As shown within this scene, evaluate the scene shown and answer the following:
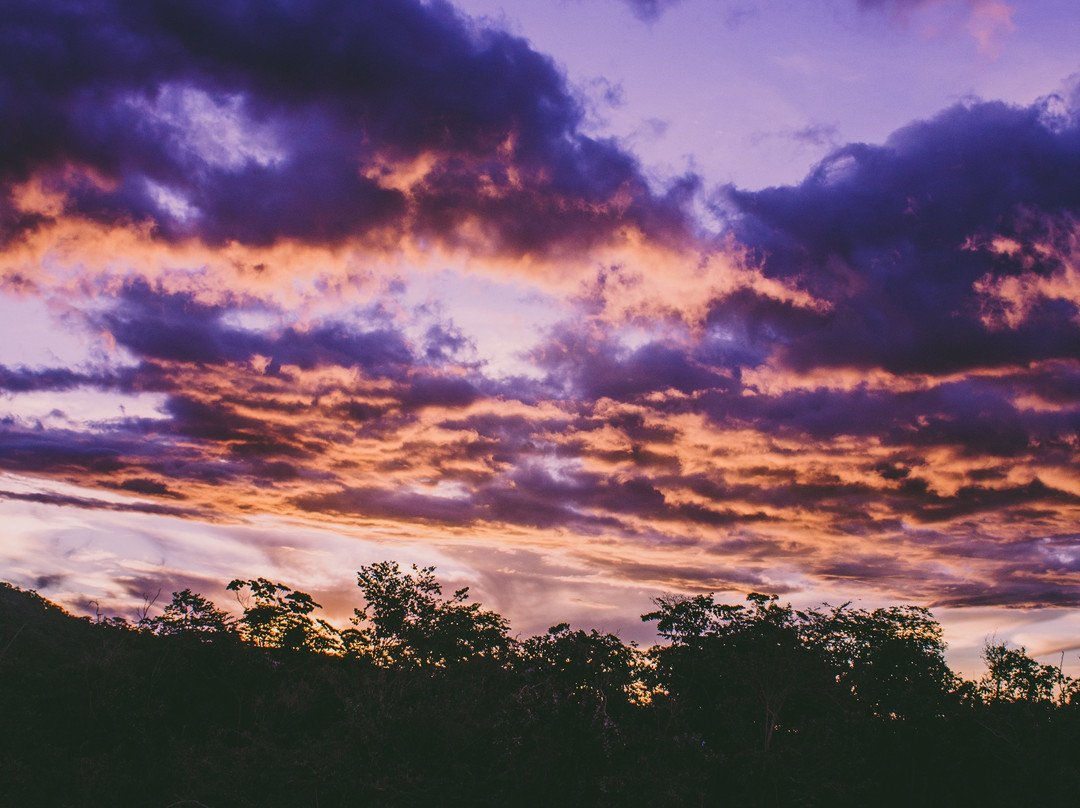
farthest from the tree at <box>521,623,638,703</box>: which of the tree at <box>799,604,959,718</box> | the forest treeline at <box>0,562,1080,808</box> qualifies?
the tree at <box>799,604,959,718</box>

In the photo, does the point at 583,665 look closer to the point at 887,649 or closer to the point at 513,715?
the point at 513,715

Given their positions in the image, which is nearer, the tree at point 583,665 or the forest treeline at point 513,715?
the forest treeline at point 513,715

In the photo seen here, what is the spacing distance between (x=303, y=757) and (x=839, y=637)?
41546mm

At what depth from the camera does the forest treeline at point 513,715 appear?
2330 centimetres

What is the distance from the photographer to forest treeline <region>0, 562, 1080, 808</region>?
76.4 ft

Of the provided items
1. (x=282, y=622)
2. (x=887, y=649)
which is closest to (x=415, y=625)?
(x=282, y=622)

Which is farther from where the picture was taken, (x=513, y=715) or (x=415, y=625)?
(x=415, y=625)

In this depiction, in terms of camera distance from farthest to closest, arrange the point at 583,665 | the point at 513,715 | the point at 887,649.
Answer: the point at 887,649 < the point at 583,665 < the point at 513,715

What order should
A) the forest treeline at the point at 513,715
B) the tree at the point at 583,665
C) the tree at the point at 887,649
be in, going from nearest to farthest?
1. the forest treeline at the point at 513,715
2. the tree at the point at 583,665
3. the tree at the point at 887,649

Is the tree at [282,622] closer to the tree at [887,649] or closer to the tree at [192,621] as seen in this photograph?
the tree at [192,621]

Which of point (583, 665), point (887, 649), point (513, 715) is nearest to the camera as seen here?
point (513, 715)

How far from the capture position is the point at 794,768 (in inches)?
986

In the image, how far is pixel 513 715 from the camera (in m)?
25.2

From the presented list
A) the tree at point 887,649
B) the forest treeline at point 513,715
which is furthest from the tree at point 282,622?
the tree at point 887,649
